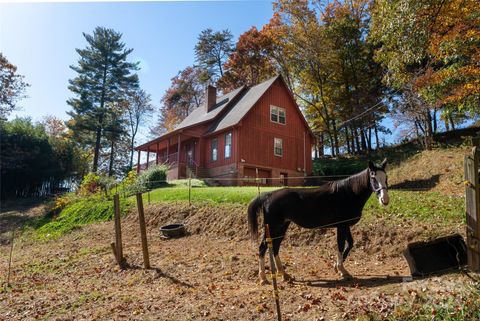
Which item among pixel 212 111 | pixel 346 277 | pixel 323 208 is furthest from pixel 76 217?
pixel 346 277

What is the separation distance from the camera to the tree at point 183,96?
5288cm

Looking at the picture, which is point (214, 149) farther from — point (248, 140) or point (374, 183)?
point (374, 183)

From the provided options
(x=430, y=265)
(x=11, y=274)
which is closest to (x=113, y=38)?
(x=11, y=274)

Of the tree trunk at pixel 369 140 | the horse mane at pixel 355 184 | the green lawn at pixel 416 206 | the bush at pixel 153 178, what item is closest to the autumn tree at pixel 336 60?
the tree trunk at pixel 369 140

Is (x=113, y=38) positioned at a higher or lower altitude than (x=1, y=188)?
higher

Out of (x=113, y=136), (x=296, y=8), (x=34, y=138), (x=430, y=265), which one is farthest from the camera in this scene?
(x=113, y=136)

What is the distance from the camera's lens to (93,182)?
2736cm

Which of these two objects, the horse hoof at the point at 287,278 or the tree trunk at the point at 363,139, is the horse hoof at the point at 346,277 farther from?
the tree trunk at the point at 363,139

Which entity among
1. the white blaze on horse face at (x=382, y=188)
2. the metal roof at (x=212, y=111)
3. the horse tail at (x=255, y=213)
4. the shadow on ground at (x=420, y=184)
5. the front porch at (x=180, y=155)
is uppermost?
the metal roof at (x=212, y=111)

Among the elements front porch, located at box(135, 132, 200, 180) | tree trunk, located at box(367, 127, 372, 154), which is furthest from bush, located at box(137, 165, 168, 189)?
tree trunk, located at box(367, 127, 372, 154)

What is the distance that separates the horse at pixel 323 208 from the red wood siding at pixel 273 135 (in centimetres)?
1849

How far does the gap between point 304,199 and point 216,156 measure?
21.0 metres

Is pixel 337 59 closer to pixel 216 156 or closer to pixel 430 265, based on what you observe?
pixel 216 156

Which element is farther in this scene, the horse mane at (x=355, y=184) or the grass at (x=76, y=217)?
the grass at (x=76, y=217)
